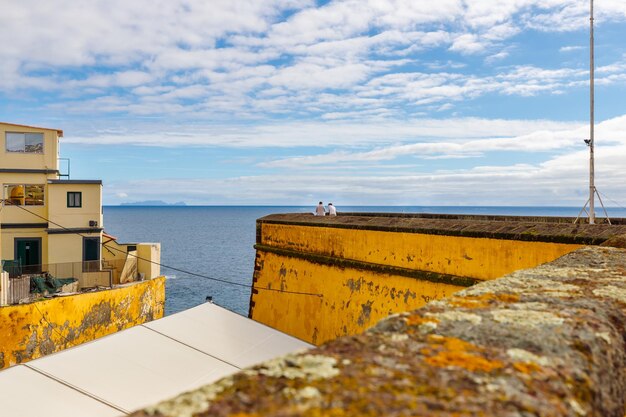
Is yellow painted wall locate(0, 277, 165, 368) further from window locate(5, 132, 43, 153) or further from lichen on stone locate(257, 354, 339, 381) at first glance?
lichen on stone locate(257, 354, 339, 381)

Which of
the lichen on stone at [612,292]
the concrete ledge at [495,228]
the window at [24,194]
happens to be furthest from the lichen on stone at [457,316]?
the window at [24,194]

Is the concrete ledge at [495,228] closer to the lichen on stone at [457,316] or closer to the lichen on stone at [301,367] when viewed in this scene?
the lichen on stone at [457,316]

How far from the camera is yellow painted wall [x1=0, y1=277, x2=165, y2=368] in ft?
63.7

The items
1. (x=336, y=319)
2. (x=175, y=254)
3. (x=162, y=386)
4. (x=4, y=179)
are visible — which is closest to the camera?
(x=162, y=386)

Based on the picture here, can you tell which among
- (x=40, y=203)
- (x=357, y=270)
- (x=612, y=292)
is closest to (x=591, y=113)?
(x=357, y=270)

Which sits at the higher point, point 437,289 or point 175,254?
point 437,289

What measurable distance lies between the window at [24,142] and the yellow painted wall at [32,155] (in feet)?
0.56

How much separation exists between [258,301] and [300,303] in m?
1.98

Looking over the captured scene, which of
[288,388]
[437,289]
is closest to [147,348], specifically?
[437,289]

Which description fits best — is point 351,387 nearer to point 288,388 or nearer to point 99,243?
point 288,388

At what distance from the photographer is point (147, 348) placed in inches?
395

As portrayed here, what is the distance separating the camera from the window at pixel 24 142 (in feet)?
90.7

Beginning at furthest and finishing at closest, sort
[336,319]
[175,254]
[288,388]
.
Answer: [175,254], [336,319], [288,388]

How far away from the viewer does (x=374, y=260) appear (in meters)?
10.4
